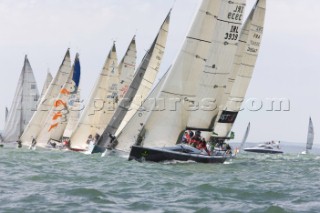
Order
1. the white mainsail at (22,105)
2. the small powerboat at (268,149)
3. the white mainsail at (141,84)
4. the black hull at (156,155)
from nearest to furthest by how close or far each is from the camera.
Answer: the black hull at (156,155) < the white mainsail at (141,84) < the white mainsail at (22,105) < the small powerboat at (268,149)

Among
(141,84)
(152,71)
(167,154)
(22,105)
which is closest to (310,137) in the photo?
(22,105)

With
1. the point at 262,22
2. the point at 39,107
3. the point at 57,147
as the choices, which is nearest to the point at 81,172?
the point at 262,22

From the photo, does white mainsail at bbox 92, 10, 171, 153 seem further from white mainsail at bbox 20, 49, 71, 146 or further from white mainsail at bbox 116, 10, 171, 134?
white mainsail at bbox 20, 49, 71, 146

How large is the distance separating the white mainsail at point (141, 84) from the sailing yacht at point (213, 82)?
18.6 feet

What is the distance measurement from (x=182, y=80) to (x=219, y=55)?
4.36 m

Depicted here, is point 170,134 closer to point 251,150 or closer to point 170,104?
point 170,104

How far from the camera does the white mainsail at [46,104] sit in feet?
176

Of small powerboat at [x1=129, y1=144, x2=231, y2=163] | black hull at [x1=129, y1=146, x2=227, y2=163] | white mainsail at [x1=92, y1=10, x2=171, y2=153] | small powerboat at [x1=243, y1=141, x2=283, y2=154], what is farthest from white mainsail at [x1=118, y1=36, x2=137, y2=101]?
small powerboat at [x1=243, y1=141, x2=283, y2=154]

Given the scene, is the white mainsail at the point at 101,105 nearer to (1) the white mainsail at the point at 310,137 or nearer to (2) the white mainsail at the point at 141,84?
(2) the white mainsail at the point at 141,84

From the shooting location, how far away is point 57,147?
50.6 meters

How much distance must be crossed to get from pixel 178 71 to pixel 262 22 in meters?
13.4

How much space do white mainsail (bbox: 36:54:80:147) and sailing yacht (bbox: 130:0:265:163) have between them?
53.6 feet

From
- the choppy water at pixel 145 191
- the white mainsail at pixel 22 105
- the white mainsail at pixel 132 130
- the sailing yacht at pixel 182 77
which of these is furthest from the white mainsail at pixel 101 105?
the choppy water at pixel 145 191

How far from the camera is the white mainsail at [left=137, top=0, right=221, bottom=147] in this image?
31.5 meters
